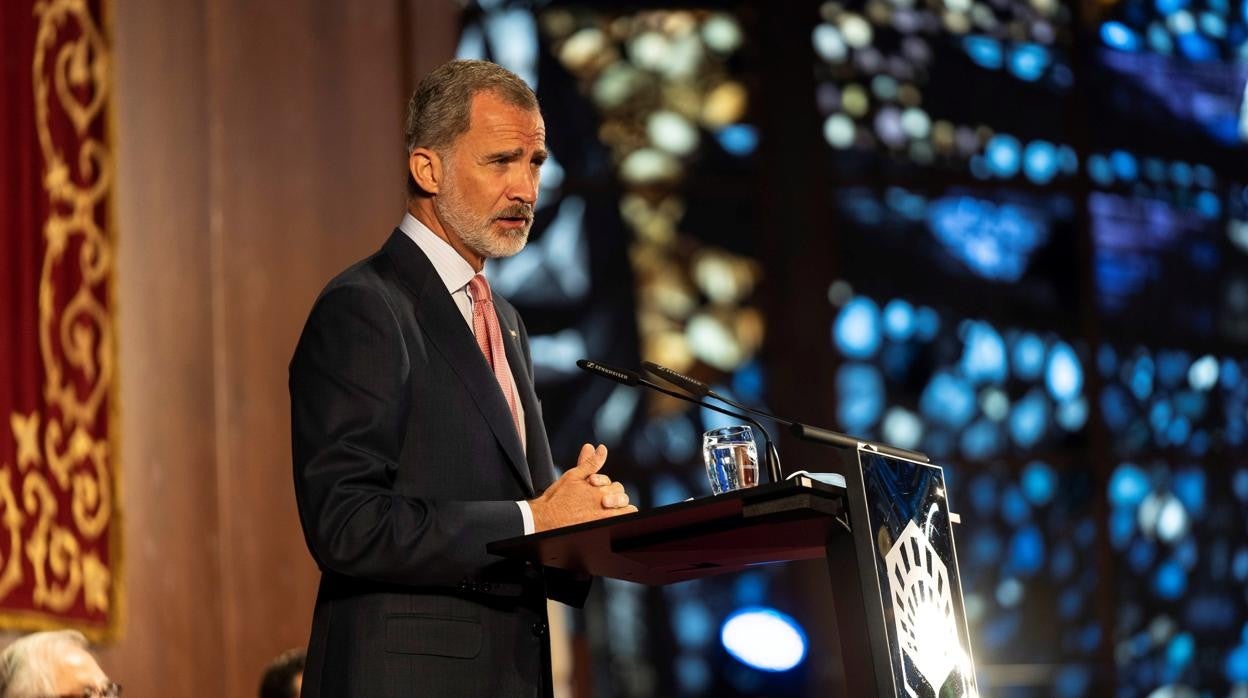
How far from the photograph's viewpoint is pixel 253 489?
5.01 meters

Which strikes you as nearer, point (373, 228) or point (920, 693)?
point (920, 693)

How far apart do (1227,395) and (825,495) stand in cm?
521

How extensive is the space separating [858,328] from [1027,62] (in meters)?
1.34

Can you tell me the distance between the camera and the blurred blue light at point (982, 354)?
22.0 ft

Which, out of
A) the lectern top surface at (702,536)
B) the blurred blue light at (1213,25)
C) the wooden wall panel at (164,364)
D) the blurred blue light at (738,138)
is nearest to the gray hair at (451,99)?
the lectern top surface at (702,536)

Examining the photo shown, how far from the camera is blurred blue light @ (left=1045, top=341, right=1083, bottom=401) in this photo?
21.9 feet

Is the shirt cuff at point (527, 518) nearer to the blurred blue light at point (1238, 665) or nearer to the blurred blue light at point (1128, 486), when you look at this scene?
the blurred blue light at point (1128, 486)

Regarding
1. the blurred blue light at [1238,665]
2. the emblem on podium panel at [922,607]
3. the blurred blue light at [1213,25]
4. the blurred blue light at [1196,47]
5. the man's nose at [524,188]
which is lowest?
the emblem on podium panel at [922,607]

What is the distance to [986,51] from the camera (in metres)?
6.91

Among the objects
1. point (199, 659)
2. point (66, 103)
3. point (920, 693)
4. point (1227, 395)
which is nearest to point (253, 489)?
point (199, 659)

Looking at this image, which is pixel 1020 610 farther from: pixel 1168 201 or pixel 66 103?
pixel 66 103

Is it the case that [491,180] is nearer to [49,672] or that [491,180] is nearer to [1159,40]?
[49,672]

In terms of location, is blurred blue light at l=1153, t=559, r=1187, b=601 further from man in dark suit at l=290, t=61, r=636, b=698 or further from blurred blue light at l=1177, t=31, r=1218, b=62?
man in dark suit at l=290, t=61, r=636, b=698

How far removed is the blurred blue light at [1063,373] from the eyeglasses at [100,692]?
162 inches
